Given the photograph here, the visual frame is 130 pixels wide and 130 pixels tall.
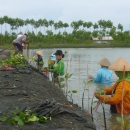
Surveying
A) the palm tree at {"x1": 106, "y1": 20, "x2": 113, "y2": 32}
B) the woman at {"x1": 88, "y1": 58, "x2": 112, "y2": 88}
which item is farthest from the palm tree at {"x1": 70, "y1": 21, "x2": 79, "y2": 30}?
the woman at {"x1": 88, "y1": 58, "x2": 112, "y2": 88}

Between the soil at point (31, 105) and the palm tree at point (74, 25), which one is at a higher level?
the palm tree at point (74, 25)

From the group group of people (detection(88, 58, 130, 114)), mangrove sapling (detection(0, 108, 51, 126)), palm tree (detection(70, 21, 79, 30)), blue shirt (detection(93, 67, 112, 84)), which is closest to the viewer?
mangrove sapling (detection(0, 108, 51, 126))

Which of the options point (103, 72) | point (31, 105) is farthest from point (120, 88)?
point (103, 72)

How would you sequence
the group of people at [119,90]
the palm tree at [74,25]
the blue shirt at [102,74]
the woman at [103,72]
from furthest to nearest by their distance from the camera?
1. the palm tree at [74,25]
2. the blue shirt at [102,74]
3. the woman at [103,72]
4. the group of people at [119,90]

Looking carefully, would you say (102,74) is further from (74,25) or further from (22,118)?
(74,25)

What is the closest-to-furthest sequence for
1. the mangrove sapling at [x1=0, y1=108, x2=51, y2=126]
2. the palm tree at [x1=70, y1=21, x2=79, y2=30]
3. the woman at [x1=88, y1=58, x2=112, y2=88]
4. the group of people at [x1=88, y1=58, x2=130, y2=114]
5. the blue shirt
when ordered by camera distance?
the mangrove sapling at [x1=0, y1=108, x2=51, y2=126] < the group of people at [x1=88, y1=58, x2=130, y2=114] < the woman at [x1=88, y1=58, x2=112, y2=88] < the blue shirt < the palm tree at [x1=70, y1=21, x2=79, y2=30]

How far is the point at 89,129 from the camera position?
391 cm

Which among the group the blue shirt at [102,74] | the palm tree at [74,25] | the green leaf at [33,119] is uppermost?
the palm tree at [74,25]

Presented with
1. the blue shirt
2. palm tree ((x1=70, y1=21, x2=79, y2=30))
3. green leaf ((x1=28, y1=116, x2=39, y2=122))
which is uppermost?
palm tree ((x1=70, y1=21, x2=79, y2=30))

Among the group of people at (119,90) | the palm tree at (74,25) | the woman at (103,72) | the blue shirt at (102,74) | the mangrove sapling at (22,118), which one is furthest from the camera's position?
the palm tree at (74,25)

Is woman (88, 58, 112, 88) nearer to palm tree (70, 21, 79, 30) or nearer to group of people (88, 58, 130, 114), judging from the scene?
group of people (88, 58, 130, 114)

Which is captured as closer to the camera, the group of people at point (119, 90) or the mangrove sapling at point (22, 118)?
the mangrove sapling at point (22, 118)

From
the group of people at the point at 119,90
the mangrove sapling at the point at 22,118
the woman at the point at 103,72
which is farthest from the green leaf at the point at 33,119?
the woman at the point at 103,72

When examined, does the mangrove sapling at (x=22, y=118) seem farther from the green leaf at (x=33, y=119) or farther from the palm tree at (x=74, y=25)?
the palm tree at (x=74, y=25)
